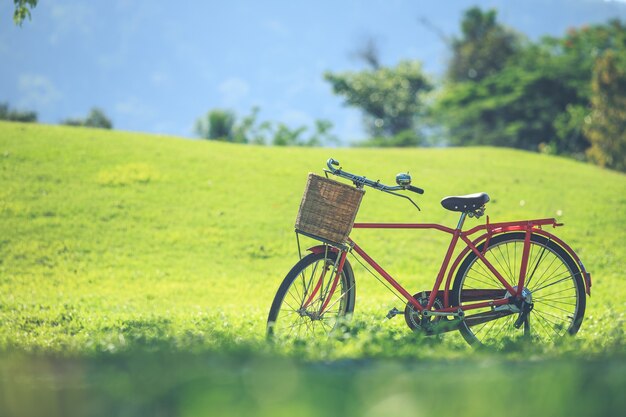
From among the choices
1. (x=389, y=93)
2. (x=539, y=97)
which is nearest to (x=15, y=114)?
(x=389, y=93)

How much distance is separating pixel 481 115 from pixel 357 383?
199 feet

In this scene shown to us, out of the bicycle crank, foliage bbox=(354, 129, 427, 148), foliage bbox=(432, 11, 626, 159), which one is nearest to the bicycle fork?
the bicycle crank

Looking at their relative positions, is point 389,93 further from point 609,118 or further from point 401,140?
point 609,118

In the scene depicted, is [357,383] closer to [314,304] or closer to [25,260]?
[314,304]

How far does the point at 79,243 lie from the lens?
49.0ft

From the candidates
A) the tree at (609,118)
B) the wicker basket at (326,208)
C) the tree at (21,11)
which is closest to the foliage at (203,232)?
the wicker basket at (326,208)

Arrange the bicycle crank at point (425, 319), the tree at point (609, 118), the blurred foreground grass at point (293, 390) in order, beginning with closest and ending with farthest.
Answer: the blurred foreground grass at point (293, 390) < the bicycle crank at point (425, 319) < the tree at point (609, 118)

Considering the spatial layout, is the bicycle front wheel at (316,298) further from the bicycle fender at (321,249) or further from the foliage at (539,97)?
the foliage at (539,97)

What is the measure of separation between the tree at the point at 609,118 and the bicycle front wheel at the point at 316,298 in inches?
1288

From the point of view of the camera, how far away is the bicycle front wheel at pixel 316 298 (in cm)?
623

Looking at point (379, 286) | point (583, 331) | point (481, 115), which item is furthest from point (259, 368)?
point (481, 115)

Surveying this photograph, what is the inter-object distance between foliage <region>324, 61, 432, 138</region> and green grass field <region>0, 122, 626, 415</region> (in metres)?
47.0

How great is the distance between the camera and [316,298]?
641 centimetres

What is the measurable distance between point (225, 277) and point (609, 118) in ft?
95.2
